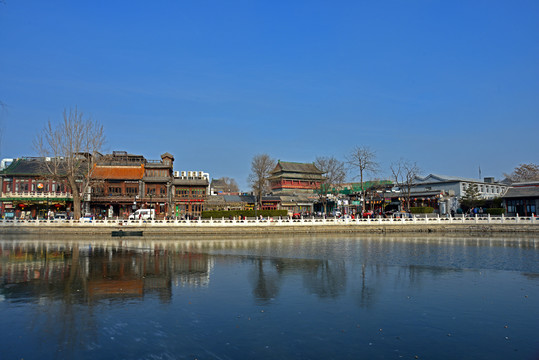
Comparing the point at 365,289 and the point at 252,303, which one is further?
the point at 365,289

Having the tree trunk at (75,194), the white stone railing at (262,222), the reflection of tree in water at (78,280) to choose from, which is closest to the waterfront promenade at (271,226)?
the white stone railing at (262,222)

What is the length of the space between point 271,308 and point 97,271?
12.4 m

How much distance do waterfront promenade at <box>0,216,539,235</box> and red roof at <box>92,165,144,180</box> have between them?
17855 mm

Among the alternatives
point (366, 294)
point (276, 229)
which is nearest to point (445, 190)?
point (276, 229)

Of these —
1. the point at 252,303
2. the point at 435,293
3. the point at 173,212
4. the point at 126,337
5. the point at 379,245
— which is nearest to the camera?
the point at 126,337

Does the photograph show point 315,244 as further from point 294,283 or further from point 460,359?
point 460,359

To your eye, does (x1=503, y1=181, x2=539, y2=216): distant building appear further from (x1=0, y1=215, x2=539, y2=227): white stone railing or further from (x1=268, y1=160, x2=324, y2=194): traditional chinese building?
(x1=268, y1=160, x2=324, y2=194): traditional chinese building

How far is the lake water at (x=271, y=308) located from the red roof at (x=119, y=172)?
130 ft

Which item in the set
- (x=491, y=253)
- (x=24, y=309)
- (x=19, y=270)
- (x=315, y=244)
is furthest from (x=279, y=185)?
(x=24, y=309)

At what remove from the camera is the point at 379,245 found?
34094mm

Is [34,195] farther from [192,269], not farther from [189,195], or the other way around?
[192,269]

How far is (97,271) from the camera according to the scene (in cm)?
2148

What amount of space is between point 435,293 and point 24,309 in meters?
15.9

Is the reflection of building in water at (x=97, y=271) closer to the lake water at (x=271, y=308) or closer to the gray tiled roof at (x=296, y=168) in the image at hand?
the lake water at (x=271, y=308)
